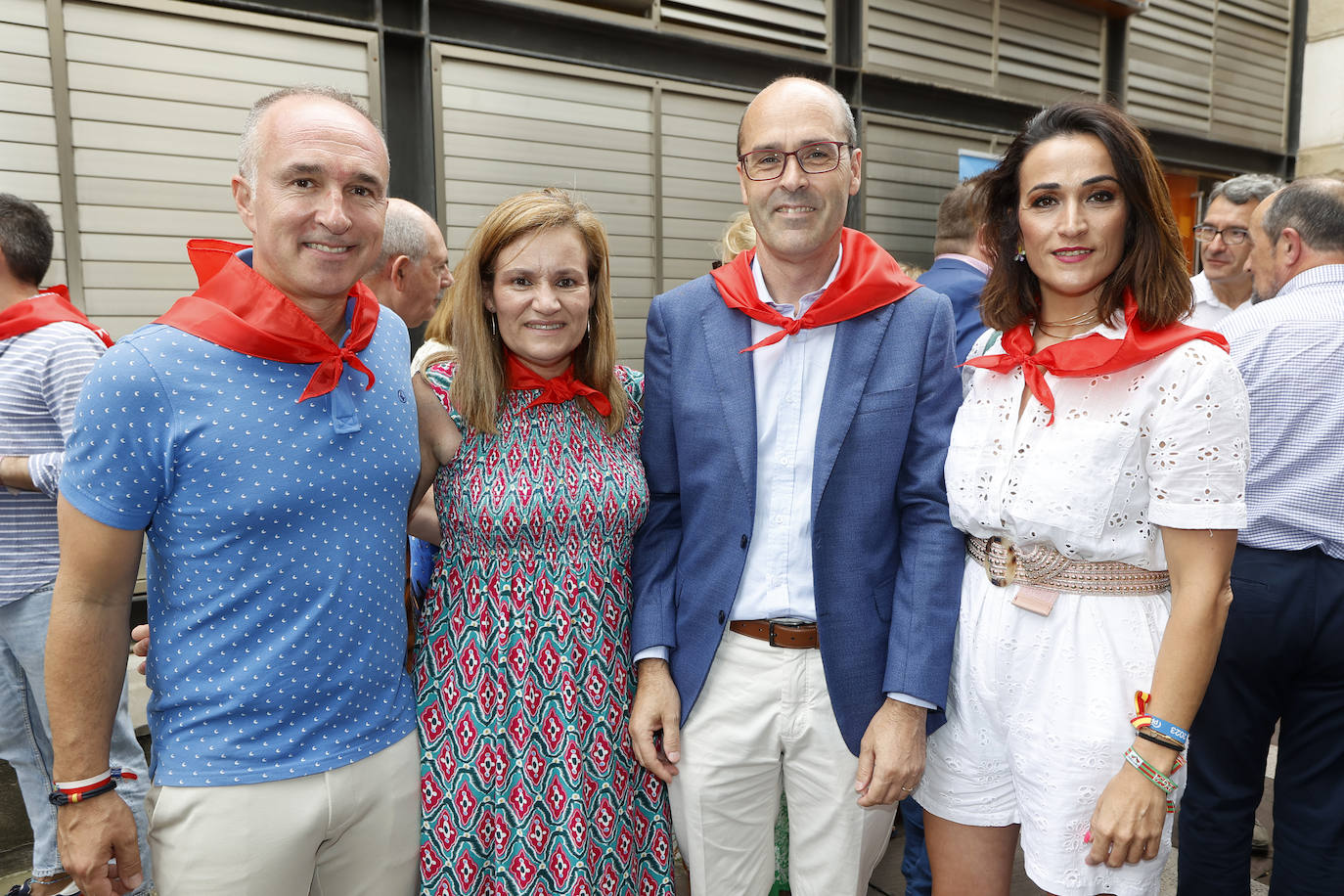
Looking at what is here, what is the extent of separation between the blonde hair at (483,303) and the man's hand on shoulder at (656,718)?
60cm

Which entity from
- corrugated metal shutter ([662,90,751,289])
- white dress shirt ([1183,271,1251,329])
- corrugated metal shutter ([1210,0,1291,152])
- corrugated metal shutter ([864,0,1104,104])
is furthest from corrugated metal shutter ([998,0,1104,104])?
white dress shirt ([1183,271,1251,329])

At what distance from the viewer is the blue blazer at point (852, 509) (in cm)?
205

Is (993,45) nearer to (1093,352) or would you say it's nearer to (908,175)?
(908,175)

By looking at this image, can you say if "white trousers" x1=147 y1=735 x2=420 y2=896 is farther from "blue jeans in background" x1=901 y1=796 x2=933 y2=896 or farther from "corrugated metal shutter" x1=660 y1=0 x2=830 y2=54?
"corrugated metal shutter" x1=660 y1=0 x2=830 y2=54

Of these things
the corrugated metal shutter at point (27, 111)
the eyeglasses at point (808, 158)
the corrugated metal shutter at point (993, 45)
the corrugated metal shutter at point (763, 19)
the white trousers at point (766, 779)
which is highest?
the corrugated metal shutter at point (993, 45)

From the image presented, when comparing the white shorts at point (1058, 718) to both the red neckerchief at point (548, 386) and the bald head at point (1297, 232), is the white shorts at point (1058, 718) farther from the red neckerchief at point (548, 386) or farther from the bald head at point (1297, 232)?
the bald head at point (1297, 232)

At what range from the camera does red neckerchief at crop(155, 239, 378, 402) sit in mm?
1777

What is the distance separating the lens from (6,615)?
10.7 feet

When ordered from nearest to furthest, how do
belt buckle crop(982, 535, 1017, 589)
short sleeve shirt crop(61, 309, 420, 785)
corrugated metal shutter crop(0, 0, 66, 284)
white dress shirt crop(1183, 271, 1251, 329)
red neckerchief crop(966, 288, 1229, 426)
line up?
short sleeve shirt crop(61, 309, 420, 785) < red neckerchief crop(966, 288, 1229, 426) < belt buckle crop(982, 535, 1017, 589) < corrugated metal shutter crop(0, 0, 66, 284) < white dress shirt crop(1183, 271, 1251, 329)

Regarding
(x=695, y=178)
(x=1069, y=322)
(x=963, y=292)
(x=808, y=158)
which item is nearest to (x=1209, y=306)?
(x=963, y=292)

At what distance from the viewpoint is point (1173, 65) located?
28.4 ft

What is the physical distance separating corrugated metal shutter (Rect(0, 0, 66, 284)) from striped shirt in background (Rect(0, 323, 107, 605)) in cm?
138

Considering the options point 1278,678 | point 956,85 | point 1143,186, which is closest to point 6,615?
point 1143,186

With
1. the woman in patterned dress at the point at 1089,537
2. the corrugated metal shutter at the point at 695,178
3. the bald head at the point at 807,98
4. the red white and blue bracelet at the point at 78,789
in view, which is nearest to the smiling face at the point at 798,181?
the bald head at the point at 807,98
